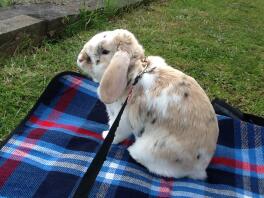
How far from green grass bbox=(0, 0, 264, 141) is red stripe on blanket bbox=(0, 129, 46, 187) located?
0.24 metres

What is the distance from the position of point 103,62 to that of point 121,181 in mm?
774

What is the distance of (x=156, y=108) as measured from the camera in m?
2.95

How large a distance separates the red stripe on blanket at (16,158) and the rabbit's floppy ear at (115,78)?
0.67 m

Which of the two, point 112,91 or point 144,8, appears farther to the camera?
point 144,8

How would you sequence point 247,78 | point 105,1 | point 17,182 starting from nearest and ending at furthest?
1. point 17,182
2. point 247,78
3. point 105,1

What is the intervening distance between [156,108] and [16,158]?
0.96 metres

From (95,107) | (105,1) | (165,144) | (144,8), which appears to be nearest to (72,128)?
(95,107)

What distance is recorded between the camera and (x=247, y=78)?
4957 millimetres

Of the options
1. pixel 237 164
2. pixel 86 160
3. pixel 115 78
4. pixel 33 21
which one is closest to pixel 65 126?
pixel 86 160

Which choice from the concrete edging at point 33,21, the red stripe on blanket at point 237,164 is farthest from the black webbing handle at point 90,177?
the concrete edging at point 33,21

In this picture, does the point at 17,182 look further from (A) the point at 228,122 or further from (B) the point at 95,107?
(A) the point at 228,122

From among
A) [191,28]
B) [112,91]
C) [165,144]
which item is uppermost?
[112,91]

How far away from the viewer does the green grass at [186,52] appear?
4.04 meters

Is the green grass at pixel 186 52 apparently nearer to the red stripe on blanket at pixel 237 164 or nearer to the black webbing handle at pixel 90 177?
the red stripe on blanket at pixel 237 164
